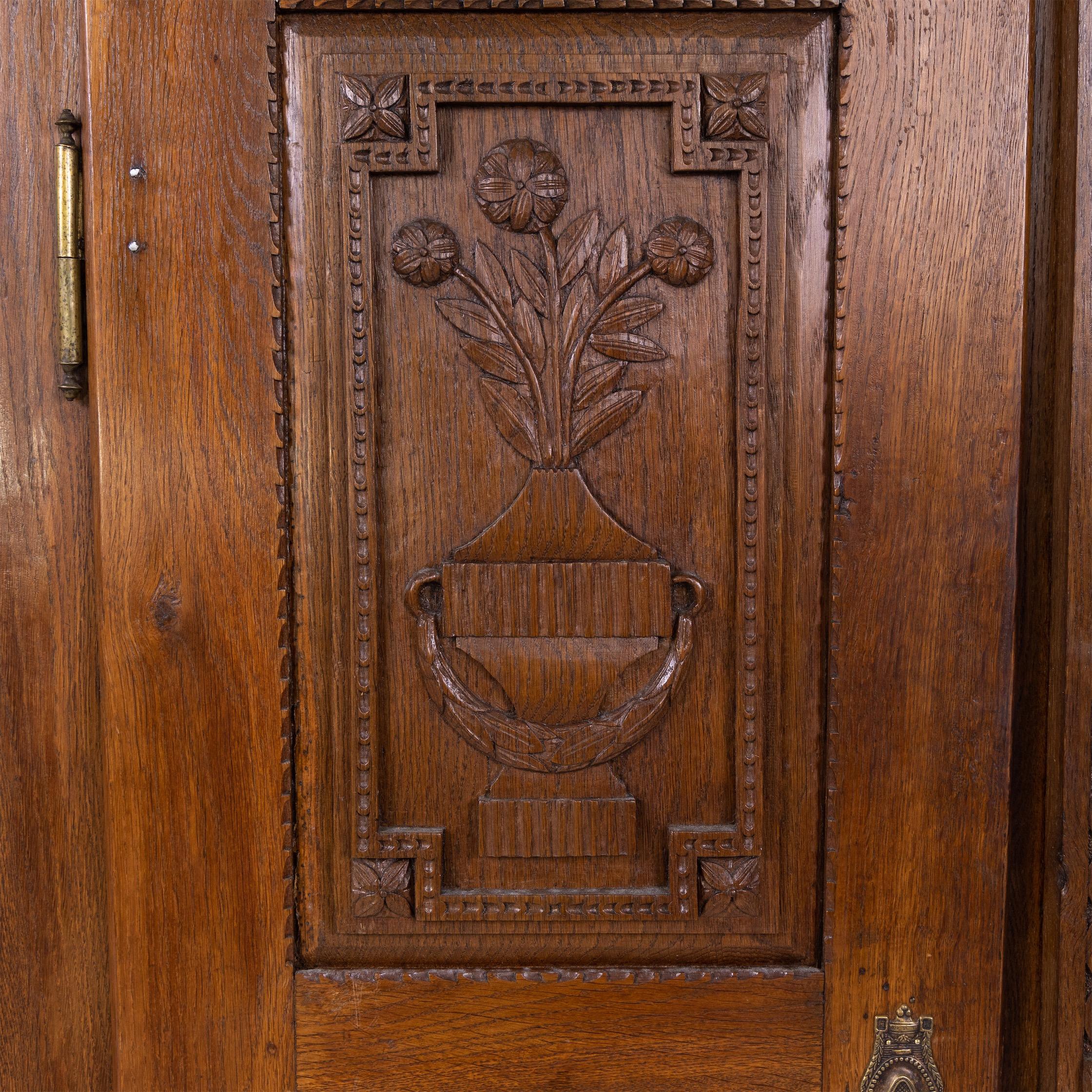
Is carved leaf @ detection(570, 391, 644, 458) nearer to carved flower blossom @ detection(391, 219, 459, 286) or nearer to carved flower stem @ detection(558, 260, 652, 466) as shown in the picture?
carved flower stem @ detection(558, 260, 652, 466)

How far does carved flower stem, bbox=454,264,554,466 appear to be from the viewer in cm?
66

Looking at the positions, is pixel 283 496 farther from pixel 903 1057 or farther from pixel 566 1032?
pixel 903 1057

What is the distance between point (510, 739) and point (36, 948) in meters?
0.42

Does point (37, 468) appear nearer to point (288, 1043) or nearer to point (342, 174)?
point (342, 174)

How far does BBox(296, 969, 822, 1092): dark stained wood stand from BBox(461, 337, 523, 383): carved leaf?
47cm

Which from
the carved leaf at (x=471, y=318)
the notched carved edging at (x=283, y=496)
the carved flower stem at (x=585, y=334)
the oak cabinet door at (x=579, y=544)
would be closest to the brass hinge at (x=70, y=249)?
the oak cabinet door at (x=579, y=544)

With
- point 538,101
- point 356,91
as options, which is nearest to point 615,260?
point 538,101

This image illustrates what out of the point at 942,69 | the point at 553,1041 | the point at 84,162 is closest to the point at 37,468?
the point at 84,162

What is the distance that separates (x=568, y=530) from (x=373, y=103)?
1.17ft

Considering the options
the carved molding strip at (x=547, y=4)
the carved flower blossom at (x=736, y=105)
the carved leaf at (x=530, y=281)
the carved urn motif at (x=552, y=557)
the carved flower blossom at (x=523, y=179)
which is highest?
the carved molding strip at (x=547, y=4)

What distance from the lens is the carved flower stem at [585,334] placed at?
2.15ft

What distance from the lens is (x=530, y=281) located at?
658 mm

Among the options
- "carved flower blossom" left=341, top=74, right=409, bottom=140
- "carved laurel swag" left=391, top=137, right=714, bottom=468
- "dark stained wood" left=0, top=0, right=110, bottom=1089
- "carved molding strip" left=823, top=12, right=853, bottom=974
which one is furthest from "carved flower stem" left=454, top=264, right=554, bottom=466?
"dark stained wood" left=0, top=0, right=110, bottom=1089

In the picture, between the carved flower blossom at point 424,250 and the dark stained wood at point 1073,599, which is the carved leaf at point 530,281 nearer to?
the carved flower blossom at point 424,250
